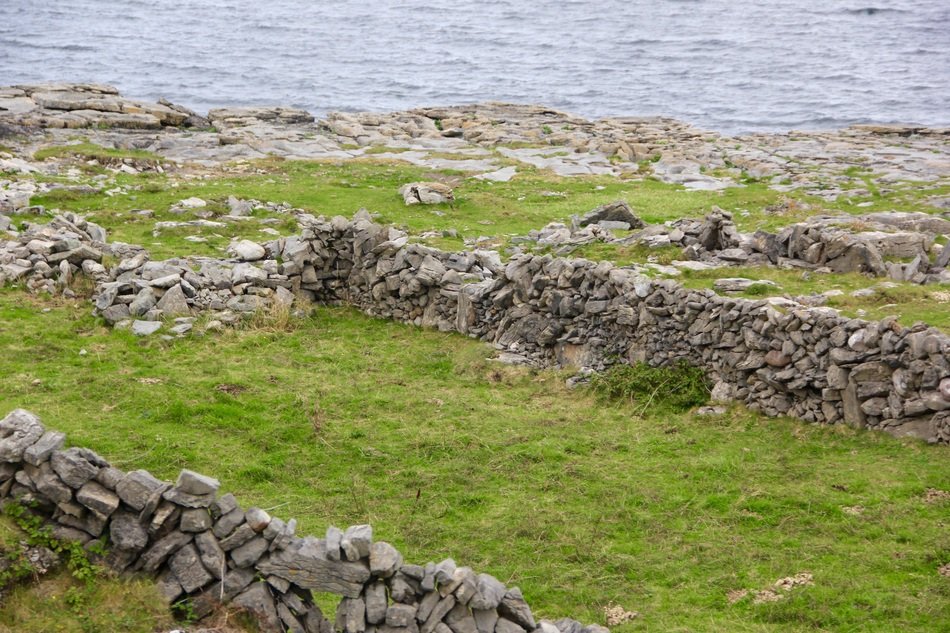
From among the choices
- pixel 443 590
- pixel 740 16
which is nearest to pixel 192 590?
pixel 443 590

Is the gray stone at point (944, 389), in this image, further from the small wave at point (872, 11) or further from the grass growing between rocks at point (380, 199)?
the small wave at point (872, 11)

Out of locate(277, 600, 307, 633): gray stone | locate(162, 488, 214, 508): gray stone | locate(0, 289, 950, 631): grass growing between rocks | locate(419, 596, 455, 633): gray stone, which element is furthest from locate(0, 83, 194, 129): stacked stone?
locate(419, 596, 455, 633): gray stone

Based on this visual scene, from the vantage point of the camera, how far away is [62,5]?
150 metres

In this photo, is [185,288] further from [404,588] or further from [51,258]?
[404,588]

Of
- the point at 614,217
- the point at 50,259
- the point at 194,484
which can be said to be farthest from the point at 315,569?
the point at 614,217

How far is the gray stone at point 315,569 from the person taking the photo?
34.2 ft

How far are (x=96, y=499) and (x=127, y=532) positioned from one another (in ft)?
1.65

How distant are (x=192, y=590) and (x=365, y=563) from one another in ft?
6.61

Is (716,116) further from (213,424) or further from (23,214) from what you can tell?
(213,424)

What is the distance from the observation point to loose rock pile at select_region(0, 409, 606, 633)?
10.4 m

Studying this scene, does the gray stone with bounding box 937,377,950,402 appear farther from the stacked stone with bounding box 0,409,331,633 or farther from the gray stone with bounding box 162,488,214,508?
the gray stone with bounding box 162,488,214,508

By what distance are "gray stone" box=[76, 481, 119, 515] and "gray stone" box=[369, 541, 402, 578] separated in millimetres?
2990

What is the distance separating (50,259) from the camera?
77.9ft

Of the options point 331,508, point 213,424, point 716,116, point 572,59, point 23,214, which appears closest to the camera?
point 331,508
